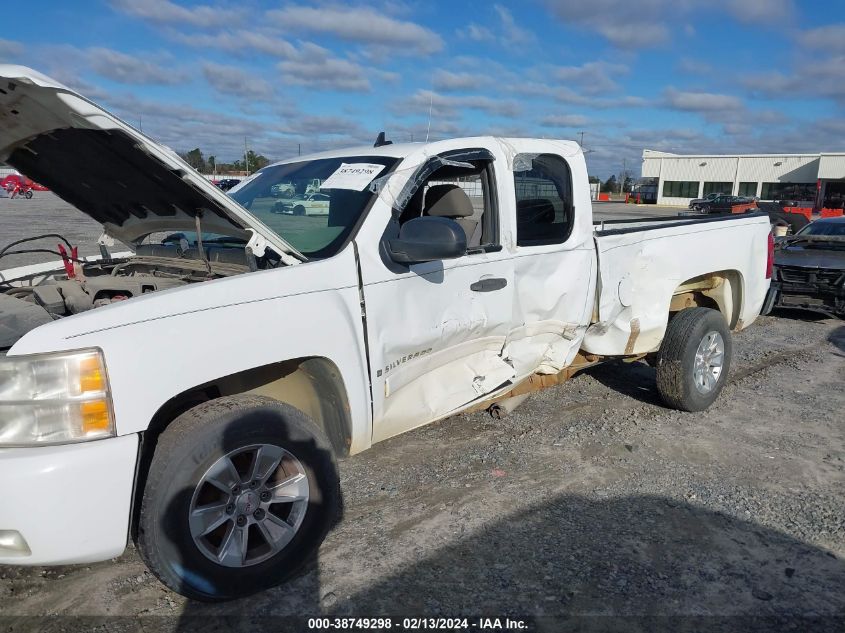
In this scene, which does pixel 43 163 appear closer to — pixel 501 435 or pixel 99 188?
pixel 99 188

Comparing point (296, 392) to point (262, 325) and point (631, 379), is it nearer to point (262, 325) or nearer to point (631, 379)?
point (262, 325)

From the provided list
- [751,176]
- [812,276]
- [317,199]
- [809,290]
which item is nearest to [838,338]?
[809,290]

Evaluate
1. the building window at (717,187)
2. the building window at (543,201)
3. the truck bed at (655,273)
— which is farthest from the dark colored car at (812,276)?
the building window at (717,187)

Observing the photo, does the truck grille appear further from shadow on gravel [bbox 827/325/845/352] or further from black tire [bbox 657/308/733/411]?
black tire [bbox 657/308/733/411]

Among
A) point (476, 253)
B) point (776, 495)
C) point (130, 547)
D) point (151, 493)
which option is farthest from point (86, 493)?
point (776, 495)

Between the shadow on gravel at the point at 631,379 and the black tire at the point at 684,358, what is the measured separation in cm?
Result: 30

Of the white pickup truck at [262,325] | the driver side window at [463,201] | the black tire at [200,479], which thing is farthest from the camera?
the driver side window at [463,201]

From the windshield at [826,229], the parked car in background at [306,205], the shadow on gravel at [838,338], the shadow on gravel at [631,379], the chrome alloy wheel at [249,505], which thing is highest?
the parked car in background at [306,205]

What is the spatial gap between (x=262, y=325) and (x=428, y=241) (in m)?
0.87

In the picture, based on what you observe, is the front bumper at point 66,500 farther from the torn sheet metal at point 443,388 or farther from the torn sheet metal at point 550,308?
the torn sheet metal at point 550,308

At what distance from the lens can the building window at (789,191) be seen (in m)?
57.5

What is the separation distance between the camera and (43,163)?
3.79 meters

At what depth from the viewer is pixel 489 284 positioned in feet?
12.3

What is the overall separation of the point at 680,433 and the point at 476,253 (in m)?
2.35
